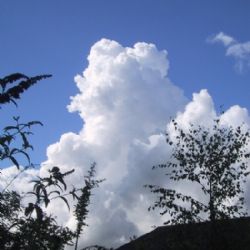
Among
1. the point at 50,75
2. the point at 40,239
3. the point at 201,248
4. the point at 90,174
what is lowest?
the point at 40,239

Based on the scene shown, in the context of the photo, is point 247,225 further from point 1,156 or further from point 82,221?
point 82,221

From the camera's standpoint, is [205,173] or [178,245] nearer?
[178,245]

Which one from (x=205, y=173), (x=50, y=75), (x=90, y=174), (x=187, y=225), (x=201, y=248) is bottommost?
(x=50, y=75)

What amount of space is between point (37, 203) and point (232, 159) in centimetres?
2147

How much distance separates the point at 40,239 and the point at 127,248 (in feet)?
128

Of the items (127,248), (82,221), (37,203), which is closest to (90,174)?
(82,221)

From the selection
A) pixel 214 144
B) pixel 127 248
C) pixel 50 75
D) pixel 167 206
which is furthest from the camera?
pixel 127 248

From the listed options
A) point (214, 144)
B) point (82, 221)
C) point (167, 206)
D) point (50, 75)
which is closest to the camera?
point (50, 75)

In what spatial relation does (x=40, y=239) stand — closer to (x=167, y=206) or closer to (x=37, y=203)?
(x=37, y=203)

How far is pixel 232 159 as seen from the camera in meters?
23.7

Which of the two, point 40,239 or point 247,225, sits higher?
point 247,225

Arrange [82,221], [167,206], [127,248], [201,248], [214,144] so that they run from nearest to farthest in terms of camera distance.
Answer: [201,248] < [167,206] < [214,144] < [127,248] < [82,221]

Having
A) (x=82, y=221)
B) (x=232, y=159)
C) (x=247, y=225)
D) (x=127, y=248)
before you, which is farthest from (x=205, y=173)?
(x=82, y=221)

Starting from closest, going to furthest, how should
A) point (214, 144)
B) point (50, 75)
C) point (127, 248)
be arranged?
point (50, 75)
point (214, 144)
point (127, 248)
